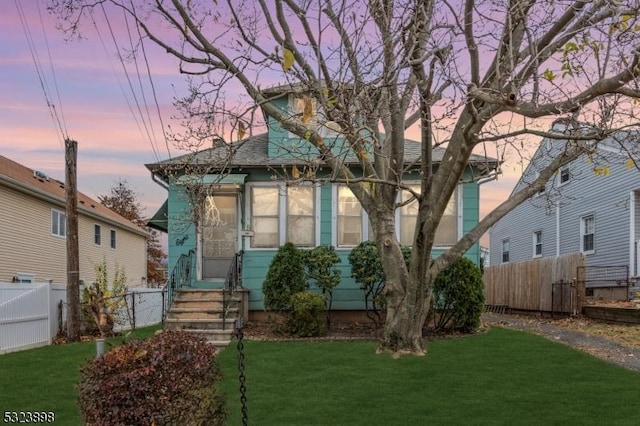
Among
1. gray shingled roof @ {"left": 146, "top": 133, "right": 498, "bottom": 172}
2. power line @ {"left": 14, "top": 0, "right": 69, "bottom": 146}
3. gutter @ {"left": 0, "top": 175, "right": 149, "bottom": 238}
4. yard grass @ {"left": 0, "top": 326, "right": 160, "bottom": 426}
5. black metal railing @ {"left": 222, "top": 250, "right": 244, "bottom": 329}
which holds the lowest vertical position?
yard grass @ {"left": 0, "top": 326, "right": 160, "bottom": 426}

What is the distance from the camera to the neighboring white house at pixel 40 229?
17.8 meters

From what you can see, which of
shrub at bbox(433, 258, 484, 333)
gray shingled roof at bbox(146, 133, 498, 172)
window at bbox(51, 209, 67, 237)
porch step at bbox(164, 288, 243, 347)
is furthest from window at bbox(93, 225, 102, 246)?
shrub at bbox(433, 258, 484, 333)

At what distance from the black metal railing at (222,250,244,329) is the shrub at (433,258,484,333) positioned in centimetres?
411

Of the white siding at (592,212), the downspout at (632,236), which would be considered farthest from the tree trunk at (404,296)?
the downspout at (632,236)

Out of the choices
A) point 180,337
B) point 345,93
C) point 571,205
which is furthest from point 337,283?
point 571,205

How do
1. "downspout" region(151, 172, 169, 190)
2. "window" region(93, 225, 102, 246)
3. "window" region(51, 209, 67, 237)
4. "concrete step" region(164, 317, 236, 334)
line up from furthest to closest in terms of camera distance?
"window" region(93, 225, 102, 246) → "window" region(51, 209, 67, 237) → "downspout" region(151, 172, 169, 190) → "concrete step" region(164, 317, 236, 334)

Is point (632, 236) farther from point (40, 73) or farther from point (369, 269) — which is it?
point (40, 73)

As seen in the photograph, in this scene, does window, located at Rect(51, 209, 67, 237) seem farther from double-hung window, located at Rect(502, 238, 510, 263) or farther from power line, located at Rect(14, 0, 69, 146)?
double-hung window, located at Rect(502, 238, 510, 263)

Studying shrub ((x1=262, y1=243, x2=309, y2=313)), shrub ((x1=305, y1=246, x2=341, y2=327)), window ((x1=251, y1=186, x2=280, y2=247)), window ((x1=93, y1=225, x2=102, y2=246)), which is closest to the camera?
shrub ((x1=262, y1=243, x2=309, y2=313))

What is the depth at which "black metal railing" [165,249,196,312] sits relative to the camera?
12.7 metres

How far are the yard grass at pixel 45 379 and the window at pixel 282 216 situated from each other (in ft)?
14.3

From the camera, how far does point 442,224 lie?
13.5 m

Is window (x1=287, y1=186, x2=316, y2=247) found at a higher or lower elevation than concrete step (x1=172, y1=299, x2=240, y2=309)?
higher

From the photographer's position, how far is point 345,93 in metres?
6.82
